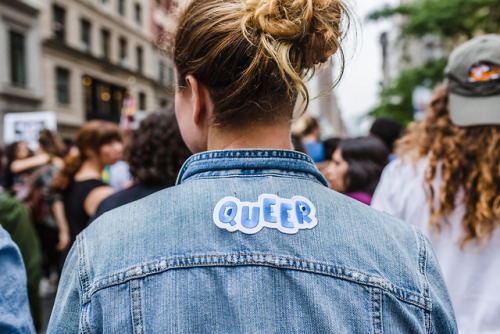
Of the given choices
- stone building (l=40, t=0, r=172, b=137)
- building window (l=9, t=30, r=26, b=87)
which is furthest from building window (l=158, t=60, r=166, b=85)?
building window (l=9, t=30, r=26, b=87)

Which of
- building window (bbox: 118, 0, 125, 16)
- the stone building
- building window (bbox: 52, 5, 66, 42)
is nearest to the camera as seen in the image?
the stone building

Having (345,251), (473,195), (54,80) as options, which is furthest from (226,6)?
(54,80)

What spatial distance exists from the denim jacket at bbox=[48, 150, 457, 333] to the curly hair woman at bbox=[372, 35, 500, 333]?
0.85 m

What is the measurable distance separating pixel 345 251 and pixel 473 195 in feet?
3.57

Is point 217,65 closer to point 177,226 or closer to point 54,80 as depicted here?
point 177,226

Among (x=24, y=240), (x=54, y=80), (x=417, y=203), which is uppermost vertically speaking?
(x=54, y=80)

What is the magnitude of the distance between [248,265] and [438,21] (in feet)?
46.8

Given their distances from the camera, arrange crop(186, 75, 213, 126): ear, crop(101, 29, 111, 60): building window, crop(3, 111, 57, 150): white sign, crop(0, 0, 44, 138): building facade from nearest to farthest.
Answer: crop(186, 75, 213, 126): ear → crop(3, 111, 57, 150): white sign → crop(0, 0, 44, 138): building facade → crop(101, 29, 111, 60): building window

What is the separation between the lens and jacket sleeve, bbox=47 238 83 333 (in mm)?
1103

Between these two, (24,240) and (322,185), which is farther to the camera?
(24,240)

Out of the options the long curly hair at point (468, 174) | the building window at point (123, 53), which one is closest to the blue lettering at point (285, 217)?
the long curly hair at point (468, 174)

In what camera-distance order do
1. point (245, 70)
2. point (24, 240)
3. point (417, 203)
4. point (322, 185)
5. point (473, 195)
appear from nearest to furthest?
point (245, 70), point (322, 185), point (473, 195), point (417, 203), point (24, 240)

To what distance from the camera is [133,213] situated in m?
1.14

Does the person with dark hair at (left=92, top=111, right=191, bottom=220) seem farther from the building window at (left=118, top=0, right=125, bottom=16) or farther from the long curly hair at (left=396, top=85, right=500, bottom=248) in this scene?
the building window at (left=118, top=0, right=125, bottom=16)
